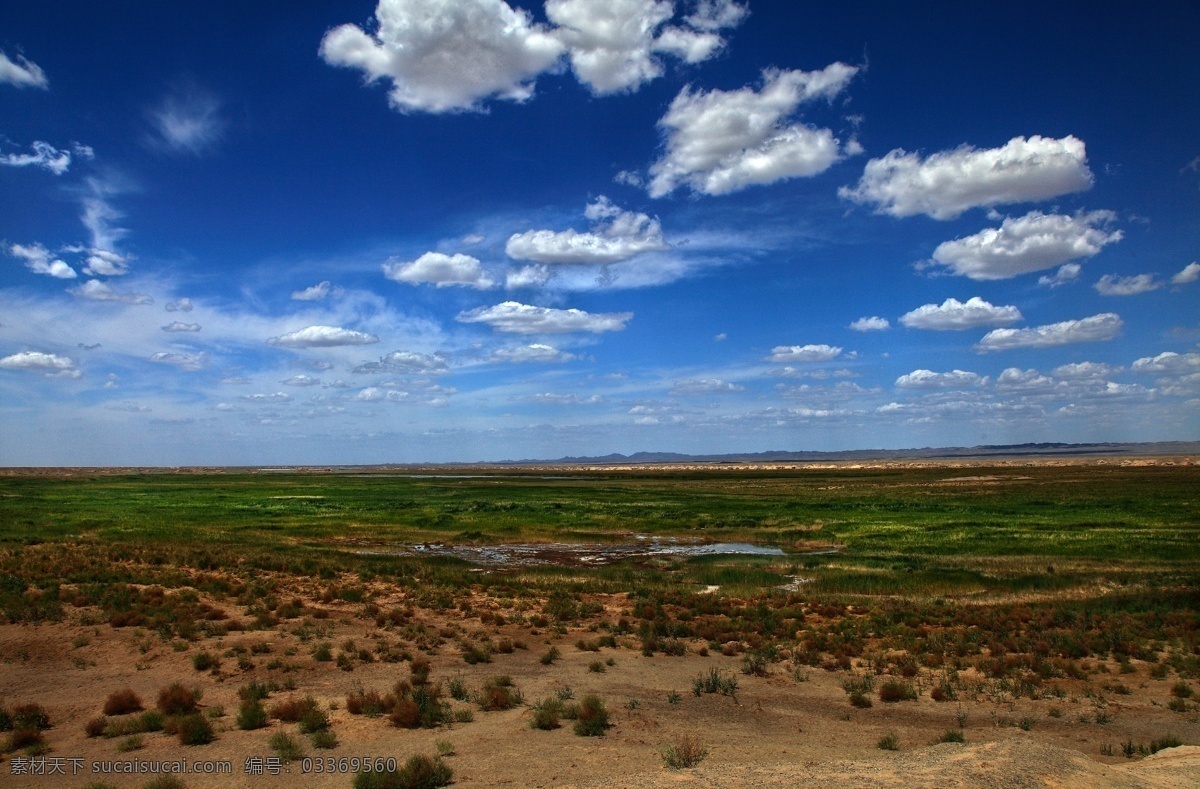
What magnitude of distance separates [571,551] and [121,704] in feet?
94.8

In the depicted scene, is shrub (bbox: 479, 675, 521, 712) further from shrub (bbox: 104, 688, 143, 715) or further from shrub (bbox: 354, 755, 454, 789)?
shrub (bbox: 104, 688, 143, 715)

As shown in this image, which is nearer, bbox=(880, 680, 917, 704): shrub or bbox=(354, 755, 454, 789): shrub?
bbox=(354, 755, 454, 789): shrub

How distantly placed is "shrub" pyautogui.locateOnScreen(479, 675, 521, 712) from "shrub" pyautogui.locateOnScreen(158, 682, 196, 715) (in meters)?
5.41

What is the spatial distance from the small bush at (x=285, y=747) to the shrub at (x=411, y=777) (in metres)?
1.56

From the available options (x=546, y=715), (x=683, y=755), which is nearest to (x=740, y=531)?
(x=546, y=715)

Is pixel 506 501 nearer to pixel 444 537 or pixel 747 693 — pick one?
pixel 444 537

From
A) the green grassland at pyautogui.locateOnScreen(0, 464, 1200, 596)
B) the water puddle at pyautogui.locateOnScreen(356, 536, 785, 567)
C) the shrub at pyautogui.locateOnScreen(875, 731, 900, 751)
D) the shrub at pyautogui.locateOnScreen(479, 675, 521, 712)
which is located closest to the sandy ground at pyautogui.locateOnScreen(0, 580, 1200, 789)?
the shrub at pyautogui.locateOnScreen(875, 731, 900, 751)

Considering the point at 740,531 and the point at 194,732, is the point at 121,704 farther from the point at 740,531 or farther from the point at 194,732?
the point at 740,531

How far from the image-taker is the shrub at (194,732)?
424 inches

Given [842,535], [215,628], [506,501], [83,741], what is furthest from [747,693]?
[506,501]

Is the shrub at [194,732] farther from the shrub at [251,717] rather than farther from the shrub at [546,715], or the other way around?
the shrub at [546,715]

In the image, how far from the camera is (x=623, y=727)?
38.6 feet

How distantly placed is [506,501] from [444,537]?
2852cm

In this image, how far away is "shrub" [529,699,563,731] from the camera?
11.7 metres
